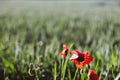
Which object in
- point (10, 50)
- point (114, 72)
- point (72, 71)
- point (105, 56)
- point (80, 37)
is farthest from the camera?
point (80, 37)

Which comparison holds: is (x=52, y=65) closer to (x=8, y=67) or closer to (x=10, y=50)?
(x=8, y=67)

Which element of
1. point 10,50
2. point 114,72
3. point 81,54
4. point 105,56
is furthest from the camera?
point 10,50

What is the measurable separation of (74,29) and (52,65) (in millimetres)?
2981

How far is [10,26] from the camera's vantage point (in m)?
5.06

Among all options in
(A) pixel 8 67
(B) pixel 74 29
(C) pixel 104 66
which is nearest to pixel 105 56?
(C) pixel 104 66

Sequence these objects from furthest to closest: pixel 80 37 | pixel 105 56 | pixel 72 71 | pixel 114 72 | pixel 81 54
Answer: pixel 80 37, pixel 105 56, pixel 72 71, pixel 114 72, pixel 81 54

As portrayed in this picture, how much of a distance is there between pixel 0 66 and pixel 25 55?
0.69ft

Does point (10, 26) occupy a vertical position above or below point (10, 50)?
below

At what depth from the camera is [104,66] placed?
2.12 metres

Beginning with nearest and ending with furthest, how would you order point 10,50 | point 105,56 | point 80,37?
1. point 105,56
2. point 10,50
3. point 80,37

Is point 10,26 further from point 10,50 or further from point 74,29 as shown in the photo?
point 10,50

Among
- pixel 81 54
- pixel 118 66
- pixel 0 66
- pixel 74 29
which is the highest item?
pixel 81 54

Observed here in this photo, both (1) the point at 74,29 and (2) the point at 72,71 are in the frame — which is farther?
(1) the point at 74,29

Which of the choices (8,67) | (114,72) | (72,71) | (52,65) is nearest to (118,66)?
(114,72)
